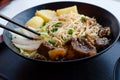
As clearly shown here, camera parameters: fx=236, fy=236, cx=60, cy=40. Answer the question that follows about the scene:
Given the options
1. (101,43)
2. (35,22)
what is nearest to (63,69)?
(101,43)

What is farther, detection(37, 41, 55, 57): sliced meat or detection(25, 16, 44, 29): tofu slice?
detection(25, 16, 44, 29): tofu slice

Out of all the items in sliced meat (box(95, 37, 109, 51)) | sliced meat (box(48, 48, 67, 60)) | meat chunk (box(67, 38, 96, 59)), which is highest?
sliced meat (box(95, 37, 109, 51))

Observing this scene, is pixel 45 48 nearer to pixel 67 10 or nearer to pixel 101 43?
pixel 101 43

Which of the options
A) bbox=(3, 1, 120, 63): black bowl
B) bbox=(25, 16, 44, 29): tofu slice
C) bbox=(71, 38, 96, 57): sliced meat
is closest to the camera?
bbox=(71, 38, 96, 57): sliced meat

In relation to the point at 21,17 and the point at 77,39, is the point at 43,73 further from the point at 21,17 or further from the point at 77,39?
the point at 21,17

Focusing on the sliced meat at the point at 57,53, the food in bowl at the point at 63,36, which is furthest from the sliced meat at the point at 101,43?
the sliced meat at the point at 57,53

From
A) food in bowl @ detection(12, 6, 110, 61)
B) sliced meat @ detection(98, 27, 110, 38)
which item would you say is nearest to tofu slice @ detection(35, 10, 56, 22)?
food in bowl @ detection(12, 6, 110, 61)

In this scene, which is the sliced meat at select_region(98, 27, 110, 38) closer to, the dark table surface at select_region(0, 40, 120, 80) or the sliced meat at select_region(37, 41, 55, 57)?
the dark table surface at select_region(0, 40, 120, 80)
